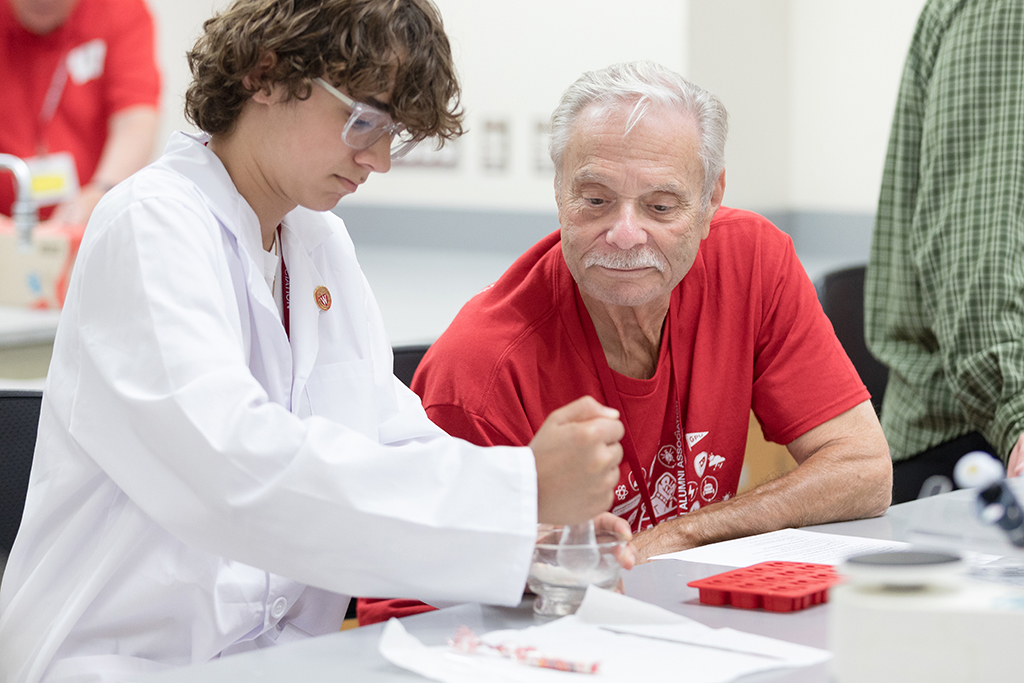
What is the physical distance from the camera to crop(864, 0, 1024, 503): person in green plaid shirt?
1.92 metres

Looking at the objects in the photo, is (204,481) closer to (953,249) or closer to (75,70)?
(953,249)

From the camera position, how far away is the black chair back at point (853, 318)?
2322mm

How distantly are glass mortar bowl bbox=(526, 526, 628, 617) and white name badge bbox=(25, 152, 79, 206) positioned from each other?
9.84 feet

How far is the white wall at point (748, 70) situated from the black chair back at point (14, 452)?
10.1 ft

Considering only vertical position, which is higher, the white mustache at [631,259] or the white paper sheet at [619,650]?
the white mustache at [631,259]

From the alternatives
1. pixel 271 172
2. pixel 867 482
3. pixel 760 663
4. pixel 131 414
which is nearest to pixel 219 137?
pixel 271 172

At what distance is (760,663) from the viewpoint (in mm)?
902

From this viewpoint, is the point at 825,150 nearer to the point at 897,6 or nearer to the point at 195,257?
the point at 897,6

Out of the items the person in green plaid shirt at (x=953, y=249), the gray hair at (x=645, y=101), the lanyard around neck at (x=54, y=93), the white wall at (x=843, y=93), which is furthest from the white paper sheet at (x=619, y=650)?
the lanyard around neck at (x=54, y=93)

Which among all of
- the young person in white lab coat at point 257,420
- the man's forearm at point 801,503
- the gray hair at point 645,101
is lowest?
the man's forearm at point 801,503

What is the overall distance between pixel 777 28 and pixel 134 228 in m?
3.91

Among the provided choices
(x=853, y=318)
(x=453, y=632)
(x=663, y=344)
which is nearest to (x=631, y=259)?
(x=663, y=344)

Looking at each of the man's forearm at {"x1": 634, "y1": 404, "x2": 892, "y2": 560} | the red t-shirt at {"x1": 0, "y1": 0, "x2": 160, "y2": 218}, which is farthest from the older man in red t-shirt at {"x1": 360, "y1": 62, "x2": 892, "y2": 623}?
the red t-shirt at {"x1": 0, "y1": 0, "x2": 160, "y2": 218}

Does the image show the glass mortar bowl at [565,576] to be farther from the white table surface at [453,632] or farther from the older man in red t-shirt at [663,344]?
the older man in red t-shirt at [663,344]
